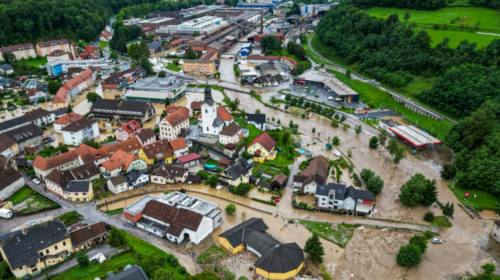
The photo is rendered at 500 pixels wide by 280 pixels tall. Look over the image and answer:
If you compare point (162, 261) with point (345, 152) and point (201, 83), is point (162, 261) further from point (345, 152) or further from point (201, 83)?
point (201, 83)

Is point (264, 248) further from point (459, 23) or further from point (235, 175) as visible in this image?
point (459, 23)

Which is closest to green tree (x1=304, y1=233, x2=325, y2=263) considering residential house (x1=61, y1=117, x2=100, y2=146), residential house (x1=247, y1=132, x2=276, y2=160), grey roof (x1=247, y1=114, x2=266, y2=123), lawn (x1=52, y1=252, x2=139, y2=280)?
lawn (x1=52, y1=252, x2=139, y2=280)

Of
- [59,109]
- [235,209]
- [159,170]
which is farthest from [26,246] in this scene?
[59,109]

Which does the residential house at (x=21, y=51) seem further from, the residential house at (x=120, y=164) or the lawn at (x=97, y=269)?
the lawn at (x=97, y=269)

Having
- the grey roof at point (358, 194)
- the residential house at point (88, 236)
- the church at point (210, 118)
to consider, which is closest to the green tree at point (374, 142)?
the grey roof at point (358, 194)

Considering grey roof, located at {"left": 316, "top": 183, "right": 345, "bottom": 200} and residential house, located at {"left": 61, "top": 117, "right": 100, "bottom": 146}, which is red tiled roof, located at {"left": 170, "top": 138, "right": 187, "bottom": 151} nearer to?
residential house, located at {"left": 61, "top": 117, "right": 100, "bottom": 146}

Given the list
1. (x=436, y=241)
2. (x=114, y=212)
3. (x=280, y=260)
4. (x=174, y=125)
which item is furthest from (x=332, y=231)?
(x=174, y=125)
